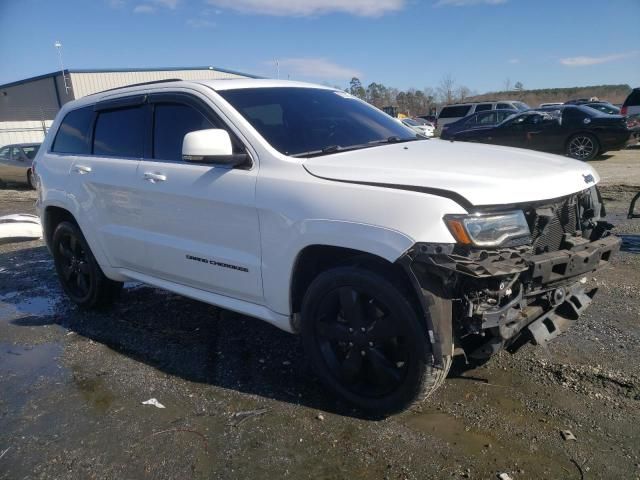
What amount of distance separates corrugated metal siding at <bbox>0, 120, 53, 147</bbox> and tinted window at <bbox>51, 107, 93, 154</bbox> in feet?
86.4

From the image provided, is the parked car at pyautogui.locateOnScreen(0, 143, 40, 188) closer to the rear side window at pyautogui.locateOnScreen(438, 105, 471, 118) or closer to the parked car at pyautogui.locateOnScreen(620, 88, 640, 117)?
the rear side window at pyautogui.locateOnScreen(438, 105, 471, 118)

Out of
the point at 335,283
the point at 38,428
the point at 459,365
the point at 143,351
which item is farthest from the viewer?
the point at 143,351

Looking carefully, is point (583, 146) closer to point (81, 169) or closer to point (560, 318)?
point (560, 318)

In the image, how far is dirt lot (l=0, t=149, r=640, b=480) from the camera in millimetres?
2654

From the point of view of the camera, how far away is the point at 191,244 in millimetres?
3674

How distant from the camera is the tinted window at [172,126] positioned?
3.76 m

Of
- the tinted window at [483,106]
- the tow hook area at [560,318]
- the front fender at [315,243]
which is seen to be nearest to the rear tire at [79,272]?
the front fender at [315,243]

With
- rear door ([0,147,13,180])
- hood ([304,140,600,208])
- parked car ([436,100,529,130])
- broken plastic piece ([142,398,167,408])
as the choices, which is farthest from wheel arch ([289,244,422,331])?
parked car ([436,100,529,130])

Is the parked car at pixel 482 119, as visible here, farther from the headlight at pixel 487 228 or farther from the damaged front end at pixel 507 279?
the headlight at pixel 487 228

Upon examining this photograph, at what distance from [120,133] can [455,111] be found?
25918 millimetres

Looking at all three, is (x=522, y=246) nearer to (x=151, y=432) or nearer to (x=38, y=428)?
(x=151, y=432)

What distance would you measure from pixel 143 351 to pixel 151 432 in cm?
121

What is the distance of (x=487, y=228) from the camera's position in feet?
8.27

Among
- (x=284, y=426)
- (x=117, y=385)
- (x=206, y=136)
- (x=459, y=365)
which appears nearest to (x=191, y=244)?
(x=206, y=136)
